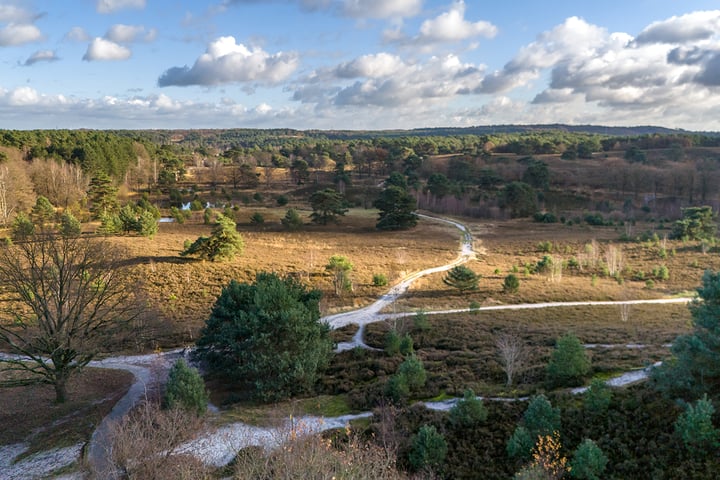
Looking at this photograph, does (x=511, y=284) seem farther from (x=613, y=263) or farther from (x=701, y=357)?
(x=701, y=357)

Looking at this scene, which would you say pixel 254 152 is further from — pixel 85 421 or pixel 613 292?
pixel 85 421

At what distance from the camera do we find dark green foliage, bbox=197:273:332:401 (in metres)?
20.3

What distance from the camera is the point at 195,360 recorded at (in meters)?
23.4

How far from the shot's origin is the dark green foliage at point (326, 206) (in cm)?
6931

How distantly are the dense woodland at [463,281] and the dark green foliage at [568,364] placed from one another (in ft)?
0.20

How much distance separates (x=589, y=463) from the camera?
41.0 ft

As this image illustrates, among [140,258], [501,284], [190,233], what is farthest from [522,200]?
[140,258]

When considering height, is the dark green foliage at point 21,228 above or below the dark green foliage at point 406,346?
above

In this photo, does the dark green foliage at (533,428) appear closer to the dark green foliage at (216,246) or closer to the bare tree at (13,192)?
the dark green foliage at (216,246)

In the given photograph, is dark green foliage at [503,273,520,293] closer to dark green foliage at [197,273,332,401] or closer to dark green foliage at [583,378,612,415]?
dark green foliage at [197,273,332,401]

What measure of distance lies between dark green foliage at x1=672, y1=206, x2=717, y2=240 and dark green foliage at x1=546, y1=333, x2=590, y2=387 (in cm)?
5081

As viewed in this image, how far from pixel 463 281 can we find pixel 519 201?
151 ft

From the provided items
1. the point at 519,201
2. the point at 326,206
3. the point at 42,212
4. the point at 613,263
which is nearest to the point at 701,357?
the point at 613,263

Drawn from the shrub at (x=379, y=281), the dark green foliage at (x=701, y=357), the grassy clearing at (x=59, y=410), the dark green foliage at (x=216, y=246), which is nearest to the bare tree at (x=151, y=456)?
the grassy clearing at (x=59, y=410)
